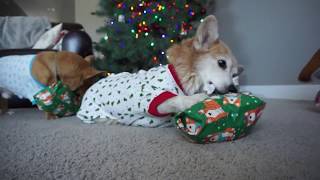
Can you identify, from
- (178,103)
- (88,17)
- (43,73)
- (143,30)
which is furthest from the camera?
(88,17)

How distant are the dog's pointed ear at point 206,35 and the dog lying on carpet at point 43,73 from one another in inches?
28.5

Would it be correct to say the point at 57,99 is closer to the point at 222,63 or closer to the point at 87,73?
the point at 87,73

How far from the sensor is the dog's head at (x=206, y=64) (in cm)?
128

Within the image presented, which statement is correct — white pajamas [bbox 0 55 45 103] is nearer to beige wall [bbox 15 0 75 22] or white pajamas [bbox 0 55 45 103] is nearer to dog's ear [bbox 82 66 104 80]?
dog's ear [bbox 82 66 104 80]

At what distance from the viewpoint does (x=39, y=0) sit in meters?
3.88

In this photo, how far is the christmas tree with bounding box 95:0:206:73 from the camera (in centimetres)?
231

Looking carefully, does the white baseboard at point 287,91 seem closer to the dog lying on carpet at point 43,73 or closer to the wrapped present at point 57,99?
the dog lying on carpet at point 43,73

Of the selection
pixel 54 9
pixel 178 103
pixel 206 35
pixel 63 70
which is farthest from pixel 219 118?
pixel 54 9

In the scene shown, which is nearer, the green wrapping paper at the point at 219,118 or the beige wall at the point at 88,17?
the green wrapping paper at the point at 219,118

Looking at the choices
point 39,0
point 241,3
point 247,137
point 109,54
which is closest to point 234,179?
point 247,137

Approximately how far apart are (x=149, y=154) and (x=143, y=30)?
5.29 feet

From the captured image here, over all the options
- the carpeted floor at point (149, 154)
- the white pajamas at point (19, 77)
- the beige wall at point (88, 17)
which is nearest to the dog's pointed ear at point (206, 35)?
the carpeted floor at point (149, 154)

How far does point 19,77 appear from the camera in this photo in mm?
1750

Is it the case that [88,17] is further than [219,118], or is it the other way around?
[88,17]
